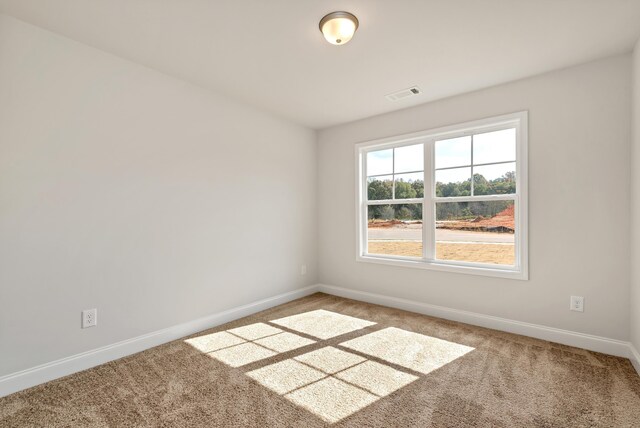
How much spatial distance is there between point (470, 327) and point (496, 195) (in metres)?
1.42

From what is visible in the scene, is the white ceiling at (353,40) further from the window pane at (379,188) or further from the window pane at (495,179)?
the window pane at (379,188)

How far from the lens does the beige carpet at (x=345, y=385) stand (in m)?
1.73

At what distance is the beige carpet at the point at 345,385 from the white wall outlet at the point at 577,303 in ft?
1.16

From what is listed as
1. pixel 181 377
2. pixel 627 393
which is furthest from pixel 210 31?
pixel 627 393

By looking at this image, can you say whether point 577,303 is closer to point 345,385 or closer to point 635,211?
point 635,211

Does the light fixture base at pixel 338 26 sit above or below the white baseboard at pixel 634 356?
above

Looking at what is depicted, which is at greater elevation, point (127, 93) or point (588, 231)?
point (127, 93)

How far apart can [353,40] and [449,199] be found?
2080mm

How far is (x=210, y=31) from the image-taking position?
7.10 ft

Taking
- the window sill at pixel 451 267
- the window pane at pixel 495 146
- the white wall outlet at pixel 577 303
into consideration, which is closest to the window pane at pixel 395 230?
the window sill at pixel 451 267

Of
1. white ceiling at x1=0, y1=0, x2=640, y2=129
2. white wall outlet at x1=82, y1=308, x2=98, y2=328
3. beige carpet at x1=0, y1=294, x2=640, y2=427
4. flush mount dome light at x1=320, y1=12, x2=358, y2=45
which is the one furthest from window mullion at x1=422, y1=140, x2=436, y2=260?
white wall outlet at x1=82, y1=308, x2=98, y2=328

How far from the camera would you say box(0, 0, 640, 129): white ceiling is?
75.4 inches

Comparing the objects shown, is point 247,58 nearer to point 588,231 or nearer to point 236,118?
point 236,118

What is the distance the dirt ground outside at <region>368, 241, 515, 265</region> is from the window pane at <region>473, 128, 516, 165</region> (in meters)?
0.93
